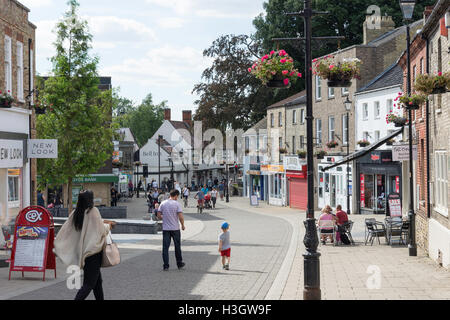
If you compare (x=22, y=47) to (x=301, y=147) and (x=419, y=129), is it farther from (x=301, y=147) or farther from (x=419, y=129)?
(x=301, y=147)

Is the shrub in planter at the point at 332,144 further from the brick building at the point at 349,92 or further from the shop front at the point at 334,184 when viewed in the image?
the shop front at the point at 334,184

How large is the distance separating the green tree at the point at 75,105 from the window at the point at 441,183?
685 inches

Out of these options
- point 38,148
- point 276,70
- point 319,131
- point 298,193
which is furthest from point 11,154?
point 298,193

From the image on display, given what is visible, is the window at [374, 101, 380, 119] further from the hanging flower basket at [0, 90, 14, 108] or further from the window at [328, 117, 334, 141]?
the hanging flower basket at [0, 90, 14, 108]

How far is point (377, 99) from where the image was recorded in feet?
129

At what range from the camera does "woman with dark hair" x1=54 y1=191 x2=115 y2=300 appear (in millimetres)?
9312

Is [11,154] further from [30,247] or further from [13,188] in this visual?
[30,247]

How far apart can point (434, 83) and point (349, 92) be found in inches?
1182

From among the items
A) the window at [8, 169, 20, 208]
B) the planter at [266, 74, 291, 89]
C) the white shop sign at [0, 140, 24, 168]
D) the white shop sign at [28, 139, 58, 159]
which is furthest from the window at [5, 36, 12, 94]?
the planter at [266, 74, 291, 89]

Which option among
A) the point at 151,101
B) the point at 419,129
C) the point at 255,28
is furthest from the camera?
the point at 151,101

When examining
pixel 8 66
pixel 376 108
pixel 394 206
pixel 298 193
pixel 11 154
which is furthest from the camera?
pixel 298 193

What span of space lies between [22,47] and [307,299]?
1463 centimetres

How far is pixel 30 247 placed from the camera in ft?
44.3
